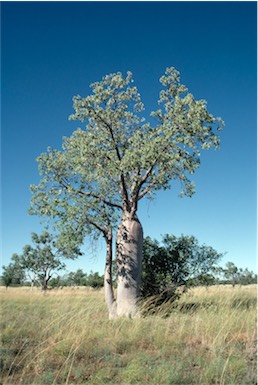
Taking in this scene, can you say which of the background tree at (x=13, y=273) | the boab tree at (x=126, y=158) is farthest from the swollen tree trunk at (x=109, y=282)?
the background tree at (x=13, y=273)

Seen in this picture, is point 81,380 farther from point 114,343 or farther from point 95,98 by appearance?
point 95,98

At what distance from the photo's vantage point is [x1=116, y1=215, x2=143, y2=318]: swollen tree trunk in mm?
10102

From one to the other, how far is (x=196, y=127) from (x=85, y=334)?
6.57 m

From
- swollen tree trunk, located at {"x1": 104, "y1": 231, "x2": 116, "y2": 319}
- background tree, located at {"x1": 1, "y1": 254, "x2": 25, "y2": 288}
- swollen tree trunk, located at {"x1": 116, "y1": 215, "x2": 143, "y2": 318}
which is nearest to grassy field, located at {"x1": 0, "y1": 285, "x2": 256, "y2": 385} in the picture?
swollen tree trunk, located at {"x1": 116, "y1": 215, "x2": 143, "y2": 318}

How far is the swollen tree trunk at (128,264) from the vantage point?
10.1 m

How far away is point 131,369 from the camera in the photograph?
190 inches

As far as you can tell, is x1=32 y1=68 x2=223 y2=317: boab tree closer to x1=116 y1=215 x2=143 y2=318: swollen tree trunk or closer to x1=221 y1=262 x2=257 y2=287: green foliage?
x1=116 y1=215 x2=143 y2=318: swollen tree trunk

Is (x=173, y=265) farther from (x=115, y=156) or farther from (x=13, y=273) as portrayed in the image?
(x=13, y=273)

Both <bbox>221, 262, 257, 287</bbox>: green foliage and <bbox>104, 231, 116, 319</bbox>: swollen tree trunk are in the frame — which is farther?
<bbox>221, 262, 257, 287</bbox>: green foliage

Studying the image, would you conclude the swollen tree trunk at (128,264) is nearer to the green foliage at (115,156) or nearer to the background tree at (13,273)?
the green foliage at (115,156)

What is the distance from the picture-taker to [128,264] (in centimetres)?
1046

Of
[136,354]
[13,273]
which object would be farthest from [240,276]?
[136,354]

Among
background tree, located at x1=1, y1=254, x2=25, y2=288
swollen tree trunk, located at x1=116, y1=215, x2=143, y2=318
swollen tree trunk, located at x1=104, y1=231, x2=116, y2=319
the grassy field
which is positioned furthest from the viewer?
background tree, located at x1=1, y1=254, x2=25, y2=288

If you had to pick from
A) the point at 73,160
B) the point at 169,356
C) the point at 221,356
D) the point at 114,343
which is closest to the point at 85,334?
Result: the point at 114,343
